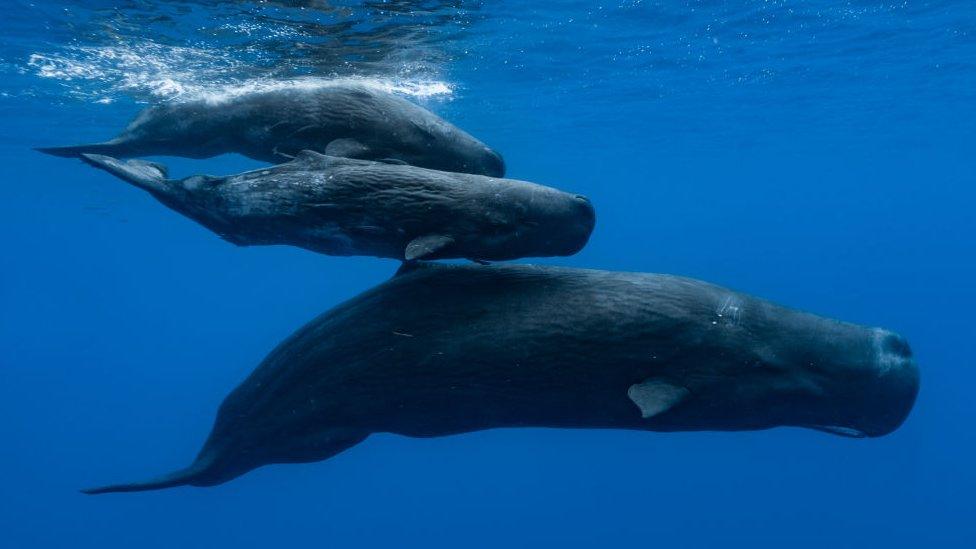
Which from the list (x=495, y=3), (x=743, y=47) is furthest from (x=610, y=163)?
(x=495, y=3)

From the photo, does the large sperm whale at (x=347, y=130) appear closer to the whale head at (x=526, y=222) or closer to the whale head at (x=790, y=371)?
the whale head at (x=526, y=222)

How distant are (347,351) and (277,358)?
3.43 ft

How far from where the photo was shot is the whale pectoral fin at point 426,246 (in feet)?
17.4

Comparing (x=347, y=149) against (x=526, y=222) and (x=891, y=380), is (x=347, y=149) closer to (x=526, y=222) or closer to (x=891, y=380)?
(x=526, y=222)

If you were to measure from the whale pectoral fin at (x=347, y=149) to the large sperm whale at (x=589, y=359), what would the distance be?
137 cm

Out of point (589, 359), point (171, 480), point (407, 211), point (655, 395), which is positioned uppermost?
point (407, 211)

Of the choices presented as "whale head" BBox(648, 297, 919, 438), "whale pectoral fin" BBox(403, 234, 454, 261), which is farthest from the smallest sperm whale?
"whale head" BBox(648, 297, 919, 438)

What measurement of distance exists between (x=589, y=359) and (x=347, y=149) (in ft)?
10.4

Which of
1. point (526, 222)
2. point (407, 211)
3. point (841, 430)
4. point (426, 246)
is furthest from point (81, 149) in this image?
point (841, 430)

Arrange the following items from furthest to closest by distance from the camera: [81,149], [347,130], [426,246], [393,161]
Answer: [81,149], [347,130], [393,161], [426,246]

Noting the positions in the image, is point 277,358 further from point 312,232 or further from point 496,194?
point 496,194

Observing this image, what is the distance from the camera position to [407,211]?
5652 millimetres

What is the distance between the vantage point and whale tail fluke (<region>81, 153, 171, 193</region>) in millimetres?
6594

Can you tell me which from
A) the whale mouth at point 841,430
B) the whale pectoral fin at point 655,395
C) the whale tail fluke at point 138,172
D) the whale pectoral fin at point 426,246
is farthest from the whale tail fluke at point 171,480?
the whale mouth at point 841,430
